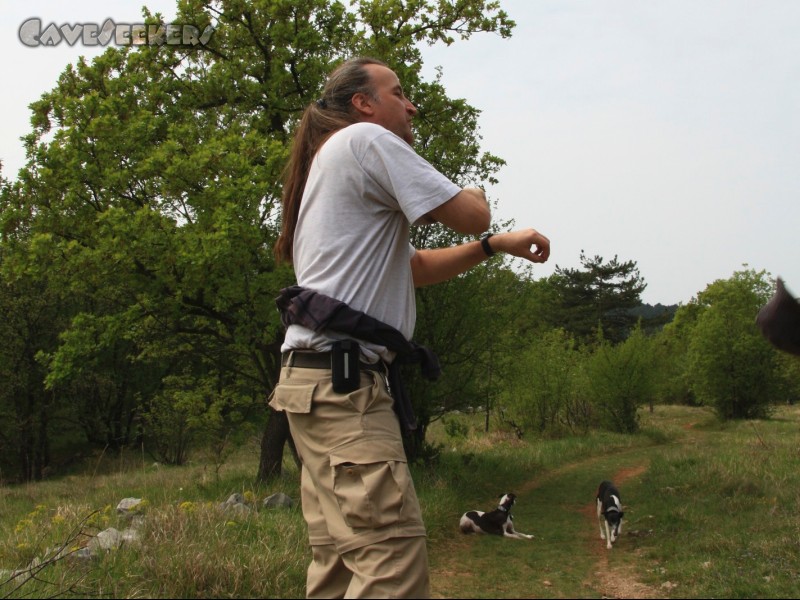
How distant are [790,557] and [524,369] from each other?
9.62 metres

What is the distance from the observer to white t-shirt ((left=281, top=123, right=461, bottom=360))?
86.3 inches

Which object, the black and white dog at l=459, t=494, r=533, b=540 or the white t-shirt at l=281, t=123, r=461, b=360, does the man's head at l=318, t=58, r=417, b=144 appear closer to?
the white t-shirt at l=281, t=123, r=461, b=360

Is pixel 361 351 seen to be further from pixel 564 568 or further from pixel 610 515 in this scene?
pixel 610 515

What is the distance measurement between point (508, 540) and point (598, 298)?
57292 millimetres

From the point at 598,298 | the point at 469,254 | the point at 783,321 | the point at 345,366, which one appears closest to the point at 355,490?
the point at 345,366

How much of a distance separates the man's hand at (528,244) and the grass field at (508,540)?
3.40 metres

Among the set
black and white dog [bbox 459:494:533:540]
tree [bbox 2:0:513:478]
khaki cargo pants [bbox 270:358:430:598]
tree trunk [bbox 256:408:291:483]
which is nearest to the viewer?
khaki cargo pants [bbox 270:358:430:598]

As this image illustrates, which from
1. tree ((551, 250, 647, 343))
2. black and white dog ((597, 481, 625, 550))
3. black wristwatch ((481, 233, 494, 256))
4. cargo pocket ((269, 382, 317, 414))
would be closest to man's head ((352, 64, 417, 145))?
black wristwatch ((481, 233, 494, 256))

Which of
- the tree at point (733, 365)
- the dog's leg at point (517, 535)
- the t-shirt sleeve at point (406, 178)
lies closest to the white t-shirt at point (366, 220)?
the t-shirt sleeve at point (406, 178)

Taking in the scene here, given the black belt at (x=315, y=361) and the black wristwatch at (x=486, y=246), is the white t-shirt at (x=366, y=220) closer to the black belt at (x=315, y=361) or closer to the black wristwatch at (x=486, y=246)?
the black belt at (x=315, y=361)

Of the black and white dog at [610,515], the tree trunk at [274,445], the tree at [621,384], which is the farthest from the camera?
the tree at [621,384]

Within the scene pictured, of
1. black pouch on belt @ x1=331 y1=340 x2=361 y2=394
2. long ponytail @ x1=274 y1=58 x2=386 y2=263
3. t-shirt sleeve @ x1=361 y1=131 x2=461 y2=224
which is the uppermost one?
long ponytail @ x1=274 y1=58 x2=386 y2=263

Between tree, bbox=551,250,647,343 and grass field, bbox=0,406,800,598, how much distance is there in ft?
157

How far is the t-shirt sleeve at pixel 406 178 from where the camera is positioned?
216 centimetres
